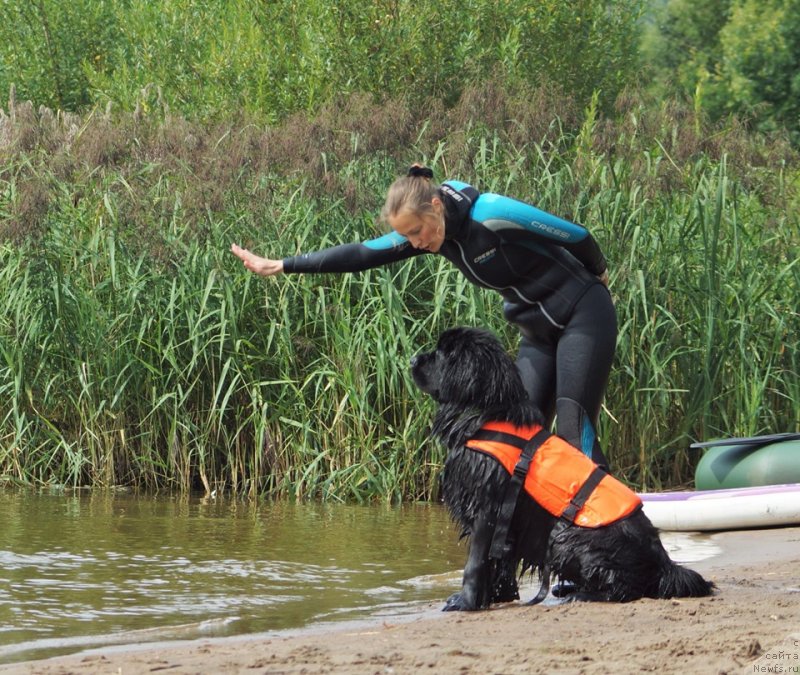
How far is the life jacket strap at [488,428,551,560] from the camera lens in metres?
4.25

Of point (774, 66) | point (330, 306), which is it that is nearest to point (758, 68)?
point (774, 66)

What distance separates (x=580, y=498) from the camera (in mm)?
4234

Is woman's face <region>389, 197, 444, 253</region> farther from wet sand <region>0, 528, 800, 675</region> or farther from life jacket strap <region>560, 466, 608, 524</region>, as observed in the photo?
wet sand <region>0, 528, 800, 675</region>

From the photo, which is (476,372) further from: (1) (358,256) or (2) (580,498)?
(1) (358,256)

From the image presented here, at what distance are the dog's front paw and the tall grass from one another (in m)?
2.79

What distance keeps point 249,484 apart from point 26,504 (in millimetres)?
1356

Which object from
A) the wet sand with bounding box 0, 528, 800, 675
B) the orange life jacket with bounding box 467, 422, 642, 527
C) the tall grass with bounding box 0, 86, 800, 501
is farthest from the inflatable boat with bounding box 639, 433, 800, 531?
the orange life jacket with bounding box 467, 422, 642, 527

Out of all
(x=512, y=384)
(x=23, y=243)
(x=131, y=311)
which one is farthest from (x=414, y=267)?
(x=512, y=384)

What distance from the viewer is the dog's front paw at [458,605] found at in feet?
14.1

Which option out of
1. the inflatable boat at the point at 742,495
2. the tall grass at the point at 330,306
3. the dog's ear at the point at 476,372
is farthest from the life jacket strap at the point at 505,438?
the tall grass at the point at 330,306

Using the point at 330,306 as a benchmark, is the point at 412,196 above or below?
above

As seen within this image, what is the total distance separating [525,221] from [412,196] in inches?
17.5

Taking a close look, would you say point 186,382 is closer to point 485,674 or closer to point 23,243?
point 23,243

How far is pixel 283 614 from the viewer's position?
460cm
